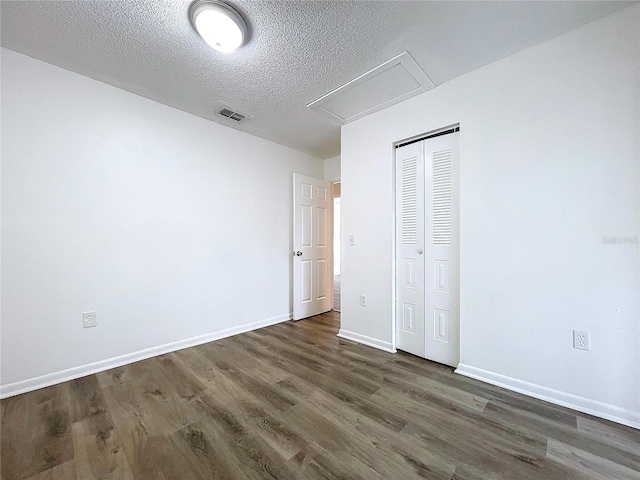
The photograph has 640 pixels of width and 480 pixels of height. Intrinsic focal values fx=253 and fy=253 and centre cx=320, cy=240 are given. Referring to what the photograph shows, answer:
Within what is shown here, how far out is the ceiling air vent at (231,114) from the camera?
2711 mm

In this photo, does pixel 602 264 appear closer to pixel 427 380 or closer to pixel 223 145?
pixel 427 380

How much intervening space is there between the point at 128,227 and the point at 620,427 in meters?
3.90

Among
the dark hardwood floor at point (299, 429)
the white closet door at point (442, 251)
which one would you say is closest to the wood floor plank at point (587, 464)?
the dark hardwood floor at point (299, 429)

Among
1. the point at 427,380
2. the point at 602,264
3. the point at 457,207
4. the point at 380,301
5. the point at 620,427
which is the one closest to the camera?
the point at 620,427

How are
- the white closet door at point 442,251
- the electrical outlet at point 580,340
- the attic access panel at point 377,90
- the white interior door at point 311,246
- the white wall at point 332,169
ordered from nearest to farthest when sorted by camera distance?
1. the electrical outlet at point 580,340
2. the attic access panel at point 377,90
3. the white closet door at point 442,251
4. the white interior door at point 311,246
5. the white wall at point 332,169

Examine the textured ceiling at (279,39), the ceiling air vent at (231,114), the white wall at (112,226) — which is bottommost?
the white wall at (112,226)

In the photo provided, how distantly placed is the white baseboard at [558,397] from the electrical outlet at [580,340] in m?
0.33

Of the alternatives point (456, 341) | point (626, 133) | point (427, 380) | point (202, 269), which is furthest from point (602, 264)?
point (202, 269)

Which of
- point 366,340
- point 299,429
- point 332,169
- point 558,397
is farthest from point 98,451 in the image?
point 332,169

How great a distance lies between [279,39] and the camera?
1.76 m

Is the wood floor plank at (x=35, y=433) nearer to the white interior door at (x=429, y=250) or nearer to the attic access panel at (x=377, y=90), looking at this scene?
the white interior door at (x=429, y=250)

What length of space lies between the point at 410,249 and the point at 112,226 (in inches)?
111

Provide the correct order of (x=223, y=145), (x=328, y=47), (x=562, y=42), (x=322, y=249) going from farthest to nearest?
(x=322, y=249), (x=223, y=145), (x=328, y=47), (x=562, y=42)

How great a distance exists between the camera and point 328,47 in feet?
6.05
